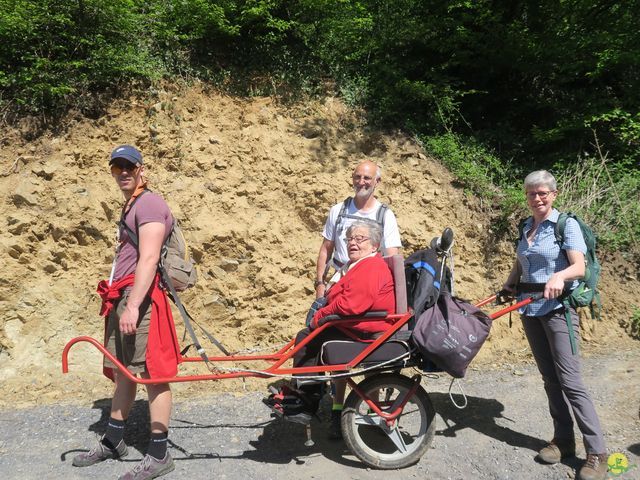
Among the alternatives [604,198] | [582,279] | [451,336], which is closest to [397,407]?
[451,336]

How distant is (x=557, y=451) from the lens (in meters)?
3.96

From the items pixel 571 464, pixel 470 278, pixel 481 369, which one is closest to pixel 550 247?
pixel 571 464

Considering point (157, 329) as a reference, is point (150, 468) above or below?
below

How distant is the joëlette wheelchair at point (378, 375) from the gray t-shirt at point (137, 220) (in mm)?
540

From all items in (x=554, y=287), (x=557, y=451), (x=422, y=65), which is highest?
(x=422, y=65)

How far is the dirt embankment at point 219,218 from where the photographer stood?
5.60m

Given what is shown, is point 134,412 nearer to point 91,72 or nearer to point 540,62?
point 91,72

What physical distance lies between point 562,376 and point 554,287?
73 centimetres

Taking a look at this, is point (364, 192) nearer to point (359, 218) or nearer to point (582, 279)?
point (359, 218)

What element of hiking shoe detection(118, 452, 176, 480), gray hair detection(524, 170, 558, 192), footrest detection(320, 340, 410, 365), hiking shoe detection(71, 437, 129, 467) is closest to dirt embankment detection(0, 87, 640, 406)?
hiking shoe detection(71, 437, 129, 467)

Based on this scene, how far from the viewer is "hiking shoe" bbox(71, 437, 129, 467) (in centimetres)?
383

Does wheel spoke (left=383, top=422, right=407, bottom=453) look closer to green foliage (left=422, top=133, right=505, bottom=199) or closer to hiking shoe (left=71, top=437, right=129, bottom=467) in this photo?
hiking shoe (left=71, top=437, right=129, bottom=467)

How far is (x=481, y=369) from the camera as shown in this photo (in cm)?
587

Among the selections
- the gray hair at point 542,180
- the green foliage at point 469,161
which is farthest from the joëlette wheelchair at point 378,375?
the green foliage at point 469,161
